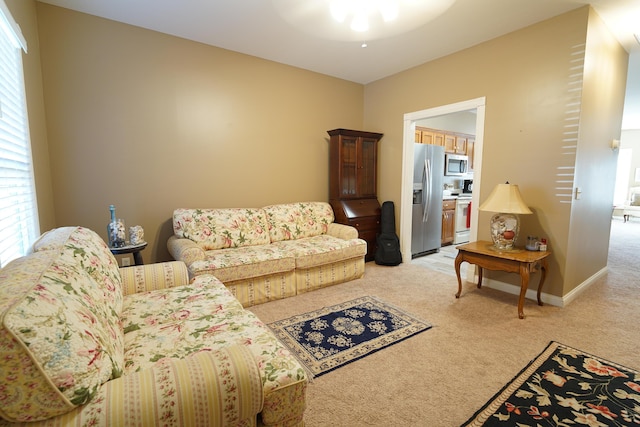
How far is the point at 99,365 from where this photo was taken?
3.14 feet

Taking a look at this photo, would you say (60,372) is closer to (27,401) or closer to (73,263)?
(27,401)

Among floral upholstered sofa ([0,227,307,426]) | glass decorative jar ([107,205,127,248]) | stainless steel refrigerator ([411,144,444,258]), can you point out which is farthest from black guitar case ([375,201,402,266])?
glass decorative jar ([107,205,127,248])

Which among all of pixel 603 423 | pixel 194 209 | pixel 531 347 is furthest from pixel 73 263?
pixel 531 347

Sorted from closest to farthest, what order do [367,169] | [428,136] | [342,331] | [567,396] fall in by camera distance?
[567,396]
[342,331]
[367,169]
[428,136]

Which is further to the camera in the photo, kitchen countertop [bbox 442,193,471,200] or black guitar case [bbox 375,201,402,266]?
kitchen countertop [bbox 442,193,471,200]

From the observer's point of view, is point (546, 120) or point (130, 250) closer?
point (130, 250)

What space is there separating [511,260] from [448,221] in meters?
2.86

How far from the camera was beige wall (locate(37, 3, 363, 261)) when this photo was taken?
9.10 ft

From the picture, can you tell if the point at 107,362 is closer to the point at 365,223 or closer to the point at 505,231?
the point at 505,231

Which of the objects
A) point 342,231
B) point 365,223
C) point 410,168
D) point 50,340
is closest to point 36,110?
point 50,340

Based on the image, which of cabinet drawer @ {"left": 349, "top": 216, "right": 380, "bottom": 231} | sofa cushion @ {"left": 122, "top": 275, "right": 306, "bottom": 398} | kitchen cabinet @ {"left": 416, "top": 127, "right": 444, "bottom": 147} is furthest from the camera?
kitchen cabinet @ {"left": 416, "top": 127, "right": 444, "bottom": 147}

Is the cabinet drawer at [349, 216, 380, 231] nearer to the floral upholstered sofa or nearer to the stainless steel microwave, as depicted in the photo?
the stainless steel microwave

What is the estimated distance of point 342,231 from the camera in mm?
3807

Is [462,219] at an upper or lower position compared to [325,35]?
lower
